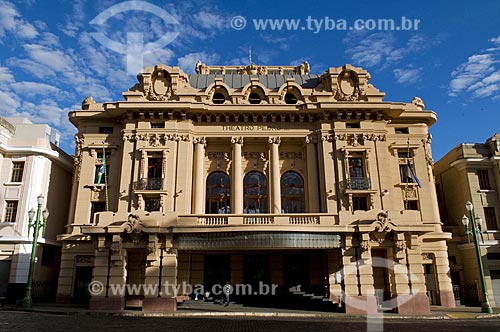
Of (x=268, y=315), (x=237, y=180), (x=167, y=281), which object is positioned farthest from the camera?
(x=237, y=180)

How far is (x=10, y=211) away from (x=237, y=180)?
58.3 feet

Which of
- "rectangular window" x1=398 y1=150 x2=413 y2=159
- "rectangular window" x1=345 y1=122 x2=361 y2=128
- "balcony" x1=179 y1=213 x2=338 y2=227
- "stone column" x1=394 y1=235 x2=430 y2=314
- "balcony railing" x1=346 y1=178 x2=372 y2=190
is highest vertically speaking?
"rectangular window" x1=345 y1=122 x2=361 y2=128

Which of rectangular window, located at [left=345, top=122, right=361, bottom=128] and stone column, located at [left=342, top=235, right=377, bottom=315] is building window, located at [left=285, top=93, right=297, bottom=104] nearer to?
rectangular window, located at [left=345, top=122, right=361, bottom=128]

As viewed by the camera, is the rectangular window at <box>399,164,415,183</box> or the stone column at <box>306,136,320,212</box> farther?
the rectangular window at <box>399,164,415,183</box>

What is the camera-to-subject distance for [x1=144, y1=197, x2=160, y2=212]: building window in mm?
30173

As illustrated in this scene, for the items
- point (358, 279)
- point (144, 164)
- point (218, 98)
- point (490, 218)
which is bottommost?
point (358, 279)

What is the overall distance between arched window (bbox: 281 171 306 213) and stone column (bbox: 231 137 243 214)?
3598 millimetres

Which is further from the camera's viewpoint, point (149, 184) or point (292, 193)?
point (292, 193)

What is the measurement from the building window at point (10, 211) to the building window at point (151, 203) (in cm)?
1029

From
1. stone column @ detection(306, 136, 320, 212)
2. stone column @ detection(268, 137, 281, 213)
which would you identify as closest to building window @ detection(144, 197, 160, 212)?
stone column @ detection(268, 137, 281, 213)

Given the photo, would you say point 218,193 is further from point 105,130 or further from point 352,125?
point 352,125

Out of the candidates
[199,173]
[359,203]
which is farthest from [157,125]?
[359,203]

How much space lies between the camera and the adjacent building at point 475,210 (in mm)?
31438

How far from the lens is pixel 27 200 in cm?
3055
